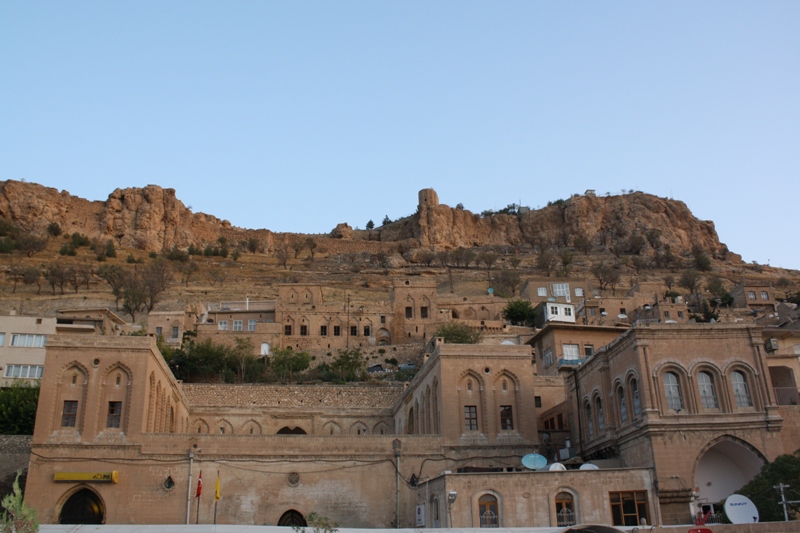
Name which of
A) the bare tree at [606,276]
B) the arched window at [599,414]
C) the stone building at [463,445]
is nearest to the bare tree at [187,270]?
the bare tree at [606,276]

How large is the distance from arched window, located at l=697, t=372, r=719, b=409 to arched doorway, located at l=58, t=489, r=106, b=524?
2281cm

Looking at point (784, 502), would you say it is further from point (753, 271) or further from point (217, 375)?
point (753, 271)

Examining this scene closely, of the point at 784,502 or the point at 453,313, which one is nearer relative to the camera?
the point at 784,502

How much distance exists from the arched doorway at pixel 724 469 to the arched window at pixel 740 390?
5.13ft

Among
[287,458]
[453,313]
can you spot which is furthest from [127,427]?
[453,313]

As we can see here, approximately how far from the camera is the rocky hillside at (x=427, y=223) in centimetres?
11450

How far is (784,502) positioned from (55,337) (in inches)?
1082

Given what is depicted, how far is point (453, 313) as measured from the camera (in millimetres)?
73062

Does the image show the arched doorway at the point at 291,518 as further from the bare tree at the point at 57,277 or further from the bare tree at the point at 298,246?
the bare tree at the point at 298,246

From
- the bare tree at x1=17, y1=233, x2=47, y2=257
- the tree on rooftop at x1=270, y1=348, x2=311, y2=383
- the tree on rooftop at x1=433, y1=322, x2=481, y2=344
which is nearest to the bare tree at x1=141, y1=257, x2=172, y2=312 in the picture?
the bare tree at x1=17, y1=233, x2=47, y2=257

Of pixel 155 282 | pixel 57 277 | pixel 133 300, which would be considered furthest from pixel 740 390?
pixel 57 277

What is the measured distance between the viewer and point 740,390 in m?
28.0

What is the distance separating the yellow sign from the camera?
30.7 m

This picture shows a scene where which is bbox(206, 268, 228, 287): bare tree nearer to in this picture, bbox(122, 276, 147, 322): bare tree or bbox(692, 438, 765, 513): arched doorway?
bbox(122, 276, 147, 322): bare tree
